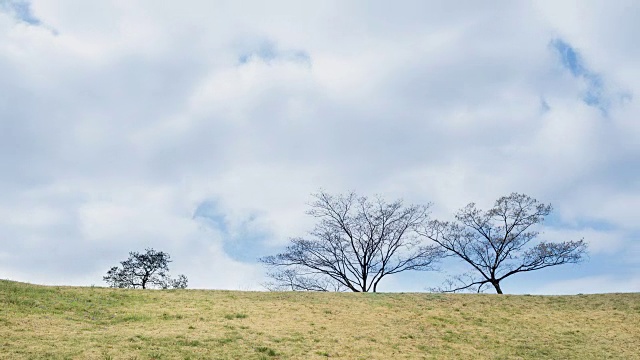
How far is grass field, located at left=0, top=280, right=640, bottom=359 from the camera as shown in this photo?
55.0ft

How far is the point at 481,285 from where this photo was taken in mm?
38344

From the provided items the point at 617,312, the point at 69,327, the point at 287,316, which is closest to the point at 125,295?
the point at 69,327

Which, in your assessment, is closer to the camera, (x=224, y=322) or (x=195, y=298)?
(x=224, y=322)

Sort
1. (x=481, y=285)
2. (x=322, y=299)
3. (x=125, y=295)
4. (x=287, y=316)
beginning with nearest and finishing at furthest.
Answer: (x=287, y=316)
(x=125, y=295)
(x=322, y=299)
(x=481, y=285)

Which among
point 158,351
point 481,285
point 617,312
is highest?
point 481,285

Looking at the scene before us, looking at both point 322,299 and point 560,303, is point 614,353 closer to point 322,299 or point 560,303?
point 560,303

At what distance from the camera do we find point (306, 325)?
21.0 metres

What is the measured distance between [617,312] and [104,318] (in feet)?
77.8

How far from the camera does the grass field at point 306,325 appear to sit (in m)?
16.8

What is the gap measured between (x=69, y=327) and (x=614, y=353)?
20170 millimetres

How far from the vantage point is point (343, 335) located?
19.8m

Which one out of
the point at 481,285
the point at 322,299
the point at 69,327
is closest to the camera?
the point at 69,327

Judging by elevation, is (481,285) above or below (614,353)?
above

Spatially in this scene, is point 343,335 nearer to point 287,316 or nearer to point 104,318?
point 287,316
